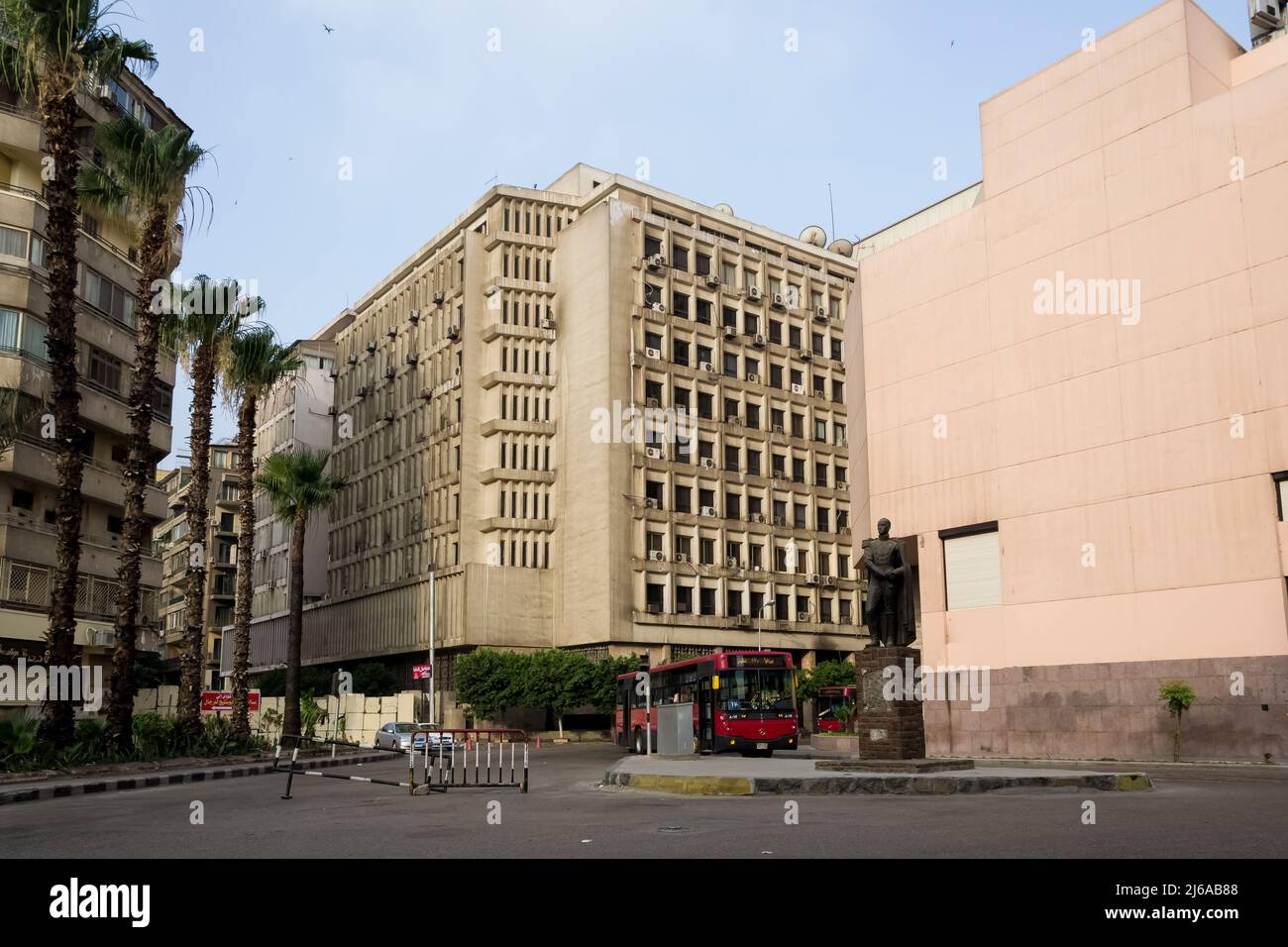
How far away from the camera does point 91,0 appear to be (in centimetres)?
2561

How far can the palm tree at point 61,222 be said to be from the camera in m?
24.0

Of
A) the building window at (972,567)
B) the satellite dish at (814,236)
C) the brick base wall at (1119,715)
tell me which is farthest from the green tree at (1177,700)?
the satellite dish at (814,236)

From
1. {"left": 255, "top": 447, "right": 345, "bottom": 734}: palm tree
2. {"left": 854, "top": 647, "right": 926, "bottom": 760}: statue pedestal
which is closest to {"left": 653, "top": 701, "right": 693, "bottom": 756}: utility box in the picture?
{"left": 854, "top": 647, "right": 926, "bottom": 760}: statue pedestal

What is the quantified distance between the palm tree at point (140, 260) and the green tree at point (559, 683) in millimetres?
32483

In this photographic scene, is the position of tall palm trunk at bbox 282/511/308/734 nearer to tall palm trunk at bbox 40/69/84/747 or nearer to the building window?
tall palm trunk at bbox 40/69/84/747

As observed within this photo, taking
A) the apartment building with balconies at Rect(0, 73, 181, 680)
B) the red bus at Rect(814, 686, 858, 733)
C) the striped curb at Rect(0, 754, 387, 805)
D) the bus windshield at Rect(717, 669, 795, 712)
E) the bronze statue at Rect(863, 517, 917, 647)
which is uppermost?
the apartment building with balconies at Rect(0, 73, 181, 680)

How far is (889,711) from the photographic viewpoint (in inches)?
710

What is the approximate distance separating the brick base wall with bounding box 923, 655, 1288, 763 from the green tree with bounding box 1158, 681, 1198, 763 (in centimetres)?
19

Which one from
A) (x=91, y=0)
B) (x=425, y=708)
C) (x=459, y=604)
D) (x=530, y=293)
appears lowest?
(x=425, y=708)

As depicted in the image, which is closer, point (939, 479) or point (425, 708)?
point (939, 479)

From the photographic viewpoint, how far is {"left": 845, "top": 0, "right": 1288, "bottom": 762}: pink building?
1137 inches
